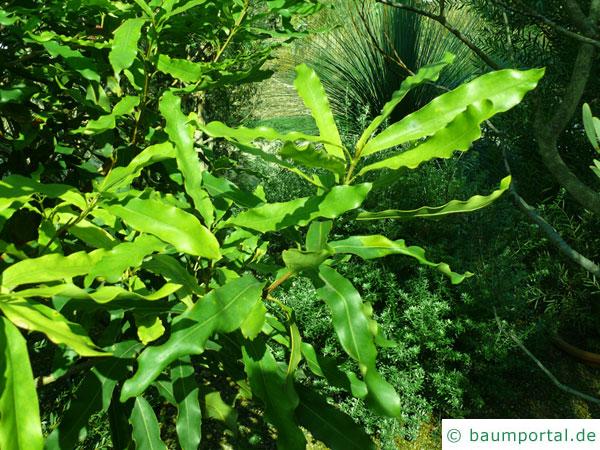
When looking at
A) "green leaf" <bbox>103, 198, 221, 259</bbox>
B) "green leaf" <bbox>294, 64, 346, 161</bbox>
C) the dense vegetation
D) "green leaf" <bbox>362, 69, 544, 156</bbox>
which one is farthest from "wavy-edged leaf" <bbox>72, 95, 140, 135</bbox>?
"green leaf" <bbox>362, 69, 544, 156</bbox>

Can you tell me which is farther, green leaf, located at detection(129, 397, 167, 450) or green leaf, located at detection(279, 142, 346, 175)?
green leaf, located at detection(129, 397, 167, 450)

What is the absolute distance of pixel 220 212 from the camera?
990 millimetres

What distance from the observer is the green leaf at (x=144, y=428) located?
3.09 ft

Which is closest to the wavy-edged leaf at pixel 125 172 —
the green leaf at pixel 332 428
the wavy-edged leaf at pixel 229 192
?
the wavy-edged leaf at pixel 229 192

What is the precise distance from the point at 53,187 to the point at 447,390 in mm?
2039

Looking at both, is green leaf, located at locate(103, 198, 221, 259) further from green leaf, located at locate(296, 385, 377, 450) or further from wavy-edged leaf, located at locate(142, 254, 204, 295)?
green leaf, located at locate(296, 385, 377, 450)

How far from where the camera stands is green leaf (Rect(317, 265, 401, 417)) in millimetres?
708

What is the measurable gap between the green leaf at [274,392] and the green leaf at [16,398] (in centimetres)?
34

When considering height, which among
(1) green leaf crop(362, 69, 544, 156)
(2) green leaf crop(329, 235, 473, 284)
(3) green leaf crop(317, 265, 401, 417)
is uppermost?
(1) green leaf crop(362, 69, 544, 156)

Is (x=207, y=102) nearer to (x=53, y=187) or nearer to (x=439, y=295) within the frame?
(x=439, y=295)

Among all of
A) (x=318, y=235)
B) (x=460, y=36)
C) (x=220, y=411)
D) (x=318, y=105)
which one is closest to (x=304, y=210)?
(x=318, y=235)

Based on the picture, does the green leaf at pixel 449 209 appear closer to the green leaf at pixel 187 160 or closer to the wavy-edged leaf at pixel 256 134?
the wavy-edged leaf at pixel 256 134

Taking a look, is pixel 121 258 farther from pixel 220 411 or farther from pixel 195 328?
pixel 220 411

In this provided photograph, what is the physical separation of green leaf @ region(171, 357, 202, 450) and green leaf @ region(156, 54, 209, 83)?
1.87 feet
